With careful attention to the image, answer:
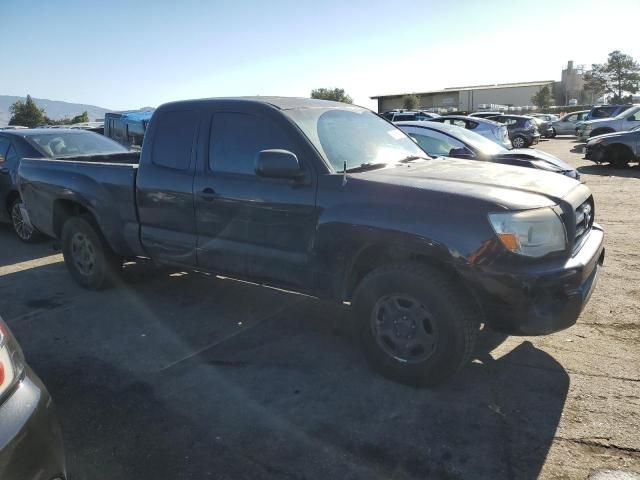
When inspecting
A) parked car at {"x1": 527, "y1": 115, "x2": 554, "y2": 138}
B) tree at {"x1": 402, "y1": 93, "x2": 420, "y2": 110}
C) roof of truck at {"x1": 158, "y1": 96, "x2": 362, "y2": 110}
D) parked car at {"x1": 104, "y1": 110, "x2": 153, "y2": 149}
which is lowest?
roof of truck at {"x1": 158, "y1": 96, "x2": 362, "y2": 110}

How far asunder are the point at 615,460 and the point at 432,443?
0.93 metres

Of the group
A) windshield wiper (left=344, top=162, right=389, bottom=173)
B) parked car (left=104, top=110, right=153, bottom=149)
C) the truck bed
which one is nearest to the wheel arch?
windshield wiper (left=344, top=162, right=389, bottom=173)

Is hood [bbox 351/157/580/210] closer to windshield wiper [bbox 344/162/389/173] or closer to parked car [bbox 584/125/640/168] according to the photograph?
windshield wiper [bbox 344/162/389/173]

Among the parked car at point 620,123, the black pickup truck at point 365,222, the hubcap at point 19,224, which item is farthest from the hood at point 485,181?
the parked car at point 620,123

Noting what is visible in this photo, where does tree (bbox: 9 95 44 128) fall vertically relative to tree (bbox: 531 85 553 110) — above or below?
below

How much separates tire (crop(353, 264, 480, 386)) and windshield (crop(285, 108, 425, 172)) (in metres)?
0.96

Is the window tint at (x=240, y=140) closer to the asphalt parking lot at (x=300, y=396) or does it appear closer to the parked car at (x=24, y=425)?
the asphalt parking lot at (x=300, y=396)

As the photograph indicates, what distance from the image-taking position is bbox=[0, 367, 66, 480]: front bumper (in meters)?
1.72

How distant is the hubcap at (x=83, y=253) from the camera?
549 cm

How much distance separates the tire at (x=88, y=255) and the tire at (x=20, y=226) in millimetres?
2436

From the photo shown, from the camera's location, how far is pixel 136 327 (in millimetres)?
4605

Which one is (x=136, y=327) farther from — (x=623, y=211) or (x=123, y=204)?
(x=623, y=211)

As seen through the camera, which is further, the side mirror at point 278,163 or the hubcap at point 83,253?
the hubcap at point 83,253

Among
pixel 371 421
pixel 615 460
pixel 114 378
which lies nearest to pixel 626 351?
pixel 615 460
